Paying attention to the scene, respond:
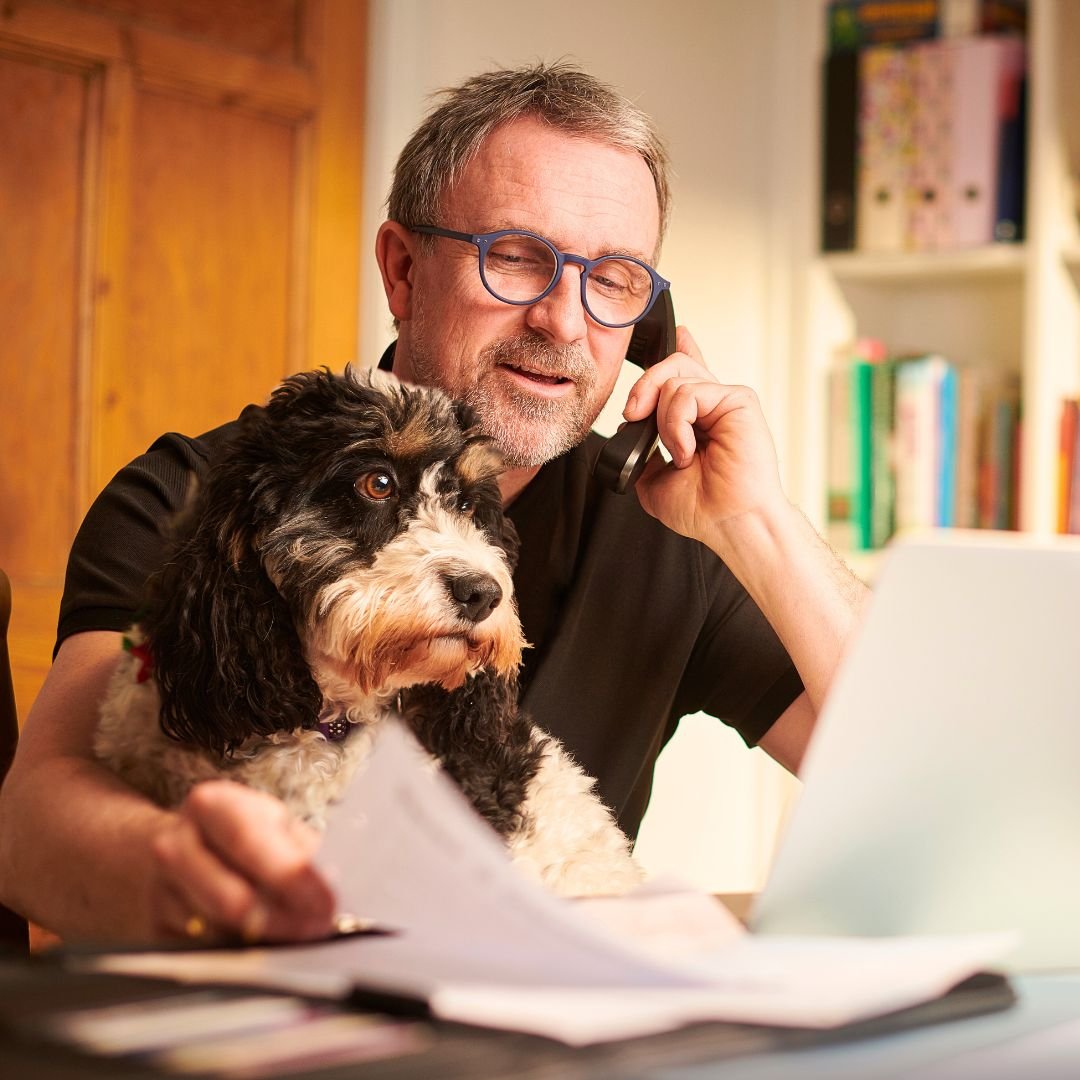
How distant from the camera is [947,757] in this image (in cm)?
60

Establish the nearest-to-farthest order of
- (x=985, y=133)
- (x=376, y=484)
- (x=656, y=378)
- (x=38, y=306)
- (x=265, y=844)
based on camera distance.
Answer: (x=265, y=844), (x=376, y=484), (x=656, y=378), (x=38, y=306), (x=985, y=133)

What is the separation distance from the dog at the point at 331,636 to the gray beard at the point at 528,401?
0.27 metres

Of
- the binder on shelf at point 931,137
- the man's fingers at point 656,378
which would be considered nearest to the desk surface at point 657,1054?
the man's fingers at point 656,378

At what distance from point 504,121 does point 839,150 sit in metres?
1.87

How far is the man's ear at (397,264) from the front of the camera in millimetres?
1730

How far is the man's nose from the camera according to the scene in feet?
5.12

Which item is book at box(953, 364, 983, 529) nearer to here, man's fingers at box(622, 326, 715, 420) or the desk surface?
man's fingers at box(622, 326, 715, 420)

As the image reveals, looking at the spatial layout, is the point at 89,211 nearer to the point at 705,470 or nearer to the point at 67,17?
the point at 67,17

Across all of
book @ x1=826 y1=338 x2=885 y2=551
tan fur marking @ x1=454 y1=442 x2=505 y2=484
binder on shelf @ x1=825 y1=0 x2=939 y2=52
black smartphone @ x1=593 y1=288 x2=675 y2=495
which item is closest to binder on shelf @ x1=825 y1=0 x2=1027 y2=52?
binder on shelf @ x1=825 y1=0 x2=939 y2=52

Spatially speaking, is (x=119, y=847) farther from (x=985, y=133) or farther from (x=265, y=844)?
(x=985, y=133)

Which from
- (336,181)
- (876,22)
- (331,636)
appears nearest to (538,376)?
(331,636)

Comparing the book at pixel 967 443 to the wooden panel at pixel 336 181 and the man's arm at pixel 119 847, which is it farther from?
the man's arm at pixel 119 847

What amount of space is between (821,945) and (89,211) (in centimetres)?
225

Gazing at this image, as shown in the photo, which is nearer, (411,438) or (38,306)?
(411,438)
